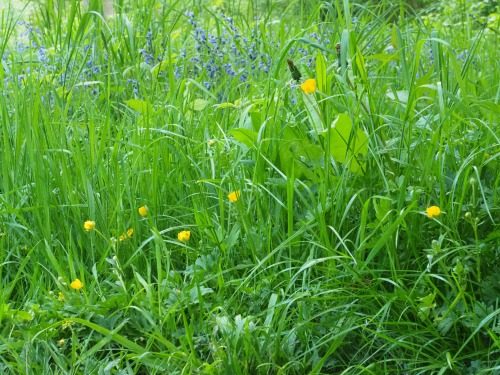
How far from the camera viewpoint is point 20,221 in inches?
98.0

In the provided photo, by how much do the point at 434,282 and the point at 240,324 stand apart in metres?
0.57

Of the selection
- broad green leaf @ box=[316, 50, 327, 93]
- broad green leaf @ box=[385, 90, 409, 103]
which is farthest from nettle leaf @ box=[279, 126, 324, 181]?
broad green leaf @ box=[385, 90, 409, 103]

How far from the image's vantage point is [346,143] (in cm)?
226

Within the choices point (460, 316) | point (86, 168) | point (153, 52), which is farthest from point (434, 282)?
point (153, 52)

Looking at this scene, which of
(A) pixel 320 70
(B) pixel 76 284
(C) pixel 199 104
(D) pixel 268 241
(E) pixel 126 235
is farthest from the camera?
(C) pixel 199 104

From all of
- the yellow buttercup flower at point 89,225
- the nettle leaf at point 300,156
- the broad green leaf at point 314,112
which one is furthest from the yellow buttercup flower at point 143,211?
the broad green leaf at point 314,112

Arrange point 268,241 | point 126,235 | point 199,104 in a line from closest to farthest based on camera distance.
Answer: point 268,241 < point 126,235 < point 199,104

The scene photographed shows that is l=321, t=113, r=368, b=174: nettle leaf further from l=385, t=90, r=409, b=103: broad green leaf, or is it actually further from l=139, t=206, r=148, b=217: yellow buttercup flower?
l=139, t=206, r=148, b=217: yellow buttercup flower

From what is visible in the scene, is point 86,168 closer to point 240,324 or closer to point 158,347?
point 158,347

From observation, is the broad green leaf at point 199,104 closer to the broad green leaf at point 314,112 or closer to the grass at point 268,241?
the grass at point 268,241

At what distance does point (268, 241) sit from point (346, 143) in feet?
1.23

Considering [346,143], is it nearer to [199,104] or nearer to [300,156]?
[300,156]

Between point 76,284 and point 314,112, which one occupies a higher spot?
point 314,112

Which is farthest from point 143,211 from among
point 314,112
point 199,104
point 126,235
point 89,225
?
point 199,104
